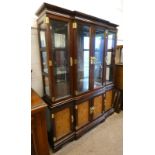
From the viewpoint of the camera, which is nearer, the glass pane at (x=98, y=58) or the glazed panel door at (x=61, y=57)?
the glazed panel door at (x=61, y=57)

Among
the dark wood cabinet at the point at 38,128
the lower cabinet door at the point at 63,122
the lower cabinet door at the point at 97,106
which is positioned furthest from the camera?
the lower cabinet door at the point at 97,106

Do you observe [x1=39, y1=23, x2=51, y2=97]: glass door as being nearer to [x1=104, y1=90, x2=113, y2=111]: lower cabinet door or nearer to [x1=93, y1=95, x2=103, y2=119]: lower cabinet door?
[x1=93, y1=95, x2=103, y2=119]: lower cabinet door

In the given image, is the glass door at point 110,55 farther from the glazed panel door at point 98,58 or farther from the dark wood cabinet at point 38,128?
the dark wood cabinet at point 38,128

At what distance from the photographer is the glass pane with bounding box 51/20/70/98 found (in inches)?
66.9

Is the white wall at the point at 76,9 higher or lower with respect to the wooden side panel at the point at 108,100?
higher

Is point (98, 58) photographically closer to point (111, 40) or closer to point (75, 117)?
point (111, 40)

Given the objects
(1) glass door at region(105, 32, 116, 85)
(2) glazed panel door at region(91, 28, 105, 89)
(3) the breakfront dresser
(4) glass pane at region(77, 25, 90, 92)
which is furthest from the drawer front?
(1) glass door at region(105, 32, 116, 85)

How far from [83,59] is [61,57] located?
429 millimetres

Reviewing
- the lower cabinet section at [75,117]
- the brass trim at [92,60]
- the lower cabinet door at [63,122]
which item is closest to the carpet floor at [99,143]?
the lower cabinet section at [75,117]

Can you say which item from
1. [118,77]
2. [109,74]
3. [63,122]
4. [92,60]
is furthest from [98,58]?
[63,122]

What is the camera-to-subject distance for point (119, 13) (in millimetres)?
3102

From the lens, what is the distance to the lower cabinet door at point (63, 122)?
1777 millimetres
